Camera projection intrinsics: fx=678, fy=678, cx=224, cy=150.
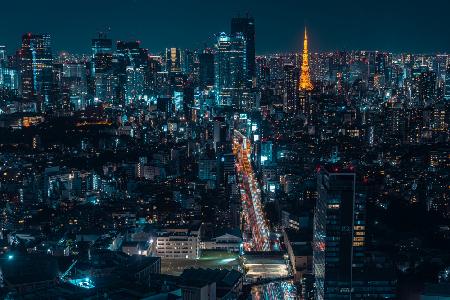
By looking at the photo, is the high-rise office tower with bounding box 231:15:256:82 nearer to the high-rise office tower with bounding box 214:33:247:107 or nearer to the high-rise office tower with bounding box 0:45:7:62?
the high-rise office tower with bounding box 214:33:247:107

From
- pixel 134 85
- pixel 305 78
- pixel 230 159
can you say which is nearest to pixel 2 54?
pixel 134 85

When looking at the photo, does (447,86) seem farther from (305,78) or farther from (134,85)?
Answer: (134,85)

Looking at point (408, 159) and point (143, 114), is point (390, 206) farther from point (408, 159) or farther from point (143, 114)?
point (143, 114)

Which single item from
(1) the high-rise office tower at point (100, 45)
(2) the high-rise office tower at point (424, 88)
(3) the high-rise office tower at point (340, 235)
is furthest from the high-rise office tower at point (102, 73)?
(3) the high-rise office tower at point (340, 235)

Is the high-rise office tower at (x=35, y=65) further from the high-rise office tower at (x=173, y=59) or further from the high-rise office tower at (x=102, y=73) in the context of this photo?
the high-rise office tower at (x=173, y=59)

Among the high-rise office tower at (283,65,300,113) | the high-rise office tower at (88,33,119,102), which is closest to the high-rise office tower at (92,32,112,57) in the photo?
the high-rise office tower at (88,33,119,102)
